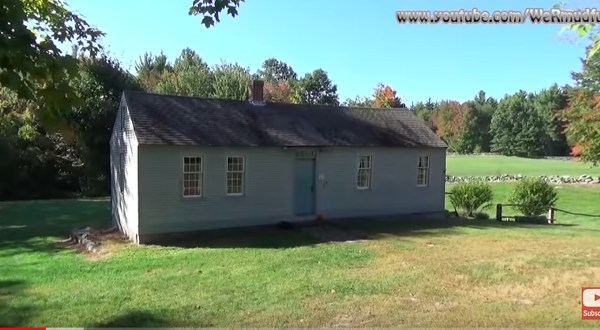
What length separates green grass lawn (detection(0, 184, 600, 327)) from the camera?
7691 mm

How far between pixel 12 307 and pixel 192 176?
8.04m

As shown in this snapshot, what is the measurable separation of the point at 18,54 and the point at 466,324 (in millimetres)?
6474

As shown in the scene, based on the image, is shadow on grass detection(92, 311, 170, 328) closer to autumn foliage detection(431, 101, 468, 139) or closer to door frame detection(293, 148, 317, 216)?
door frame detection(293, 148, 317, 216)

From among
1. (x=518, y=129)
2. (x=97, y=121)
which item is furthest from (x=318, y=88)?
(x=97, y=121)

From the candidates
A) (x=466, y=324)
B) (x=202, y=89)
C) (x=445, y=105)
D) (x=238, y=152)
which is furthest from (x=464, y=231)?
(x=445, y=105)

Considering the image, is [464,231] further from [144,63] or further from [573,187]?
[144,63]

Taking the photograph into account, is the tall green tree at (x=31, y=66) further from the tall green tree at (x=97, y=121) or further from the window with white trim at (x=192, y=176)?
the tall green tree at (x=97, y=121)

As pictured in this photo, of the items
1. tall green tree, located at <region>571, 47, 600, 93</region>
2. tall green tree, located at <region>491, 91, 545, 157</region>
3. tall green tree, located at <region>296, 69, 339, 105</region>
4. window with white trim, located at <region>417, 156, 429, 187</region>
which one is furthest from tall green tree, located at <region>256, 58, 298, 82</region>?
window with white trim, located at <region>417, 156, 429, 187</region>

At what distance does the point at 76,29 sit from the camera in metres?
18.4

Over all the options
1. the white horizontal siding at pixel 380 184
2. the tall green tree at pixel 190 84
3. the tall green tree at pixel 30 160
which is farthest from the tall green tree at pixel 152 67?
the white horizontal siding at pixel 380 184

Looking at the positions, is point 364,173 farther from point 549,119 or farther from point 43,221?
point 549,119

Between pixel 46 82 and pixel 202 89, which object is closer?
pixel 46 82

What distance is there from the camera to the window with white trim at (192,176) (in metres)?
16.1

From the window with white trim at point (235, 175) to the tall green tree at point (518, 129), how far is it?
262 ft
